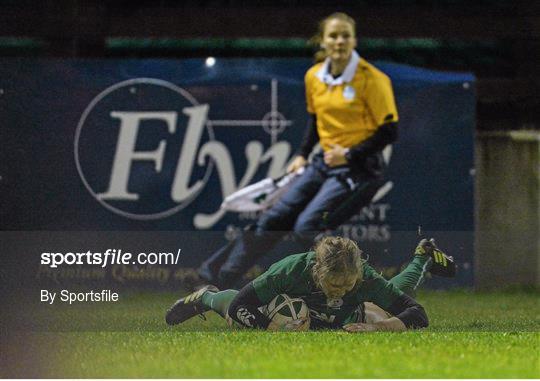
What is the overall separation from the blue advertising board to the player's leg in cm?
177

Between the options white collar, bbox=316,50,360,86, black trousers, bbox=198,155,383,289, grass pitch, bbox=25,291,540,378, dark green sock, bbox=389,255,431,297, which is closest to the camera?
grass pitch, bbox=25,291,540,378

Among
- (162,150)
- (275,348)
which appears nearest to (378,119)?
(162,150)

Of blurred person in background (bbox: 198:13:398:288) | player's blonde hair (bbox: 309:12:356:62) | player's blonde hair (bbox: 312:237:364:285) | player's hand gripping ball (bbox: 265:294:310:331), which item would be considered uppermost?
player's blonde hair (bbox: 309:12:356:62)

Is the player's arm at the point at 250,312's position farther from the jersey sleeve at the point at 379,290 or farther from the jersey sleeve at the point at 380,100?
the jersey sleeve at the point at 380,100

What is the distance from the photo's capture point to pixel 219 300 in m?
7.93

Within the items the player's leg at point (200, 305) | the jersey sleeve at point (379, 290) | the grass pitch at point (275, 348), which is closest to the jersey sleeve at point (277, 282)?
the grass pitch at point (275, 348)

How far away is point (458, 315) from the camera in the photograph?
8.61m

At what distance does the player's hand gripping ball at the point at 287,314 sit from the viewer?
765 centimetres

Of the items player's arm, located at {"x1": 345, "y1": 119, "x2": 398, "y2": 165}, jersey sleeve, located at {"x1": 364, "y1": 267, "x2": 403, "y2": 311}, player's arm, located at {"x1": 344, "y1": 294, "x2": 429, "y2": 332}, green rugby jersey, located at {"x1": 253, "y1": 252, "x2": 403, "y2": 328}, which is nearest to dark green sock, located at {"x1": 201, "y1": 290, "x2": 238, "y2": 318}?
green rugby jersey, located at {"x1": 253, "y1": 252, "x2": 403, "y2": 328}

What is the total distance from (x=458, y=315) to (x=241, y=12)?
10.5 feet

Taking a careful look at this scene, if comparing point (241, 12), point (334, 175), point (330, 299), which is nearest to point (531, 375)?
point (330, 299)

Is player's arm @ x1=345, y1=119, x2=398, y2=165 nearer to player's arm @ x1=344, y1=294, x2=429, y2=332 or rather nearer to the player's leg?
player's arm @ x1=344, y1=294, x2=429, y2=332

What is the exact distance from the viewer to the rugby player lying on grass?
7.55 meters

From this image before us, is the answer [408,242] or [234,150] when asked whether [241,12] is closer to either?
[234,150]
